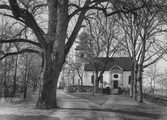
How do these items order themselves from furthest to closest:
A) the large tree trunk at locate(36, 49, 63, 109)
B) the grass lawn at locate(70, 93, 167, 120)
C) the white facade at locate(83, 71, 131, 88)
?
1. the white facade at locate(83, 71, 131, 88)
2. the large tree trunk at locate(36, 49, 63, 109)
3. the grass lawn at locate(70, 93, 167, 120)

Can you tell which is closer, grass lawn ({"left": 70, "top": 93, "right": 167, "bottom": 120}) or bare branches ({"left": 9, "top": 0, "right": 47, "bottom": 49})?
bare branches ({"left": 9, "top": 0, "right": 47, "bottom": 49})

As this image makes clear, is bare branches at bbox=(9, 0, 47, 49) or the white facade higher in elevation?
bare branches at bbox=(9, 0, 47, 49)

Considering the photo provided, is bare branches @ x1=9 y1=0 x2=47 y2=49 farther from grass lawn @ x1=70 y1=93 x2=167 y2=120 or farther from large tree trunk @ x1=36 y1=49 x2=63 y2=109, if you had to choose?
grass lawn @ x1=70 y1=93 x2=167 y2=120

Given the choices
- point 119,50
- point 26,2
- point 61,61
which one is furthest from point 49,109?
point 119,50

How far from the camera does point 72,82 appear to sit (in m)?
66.4

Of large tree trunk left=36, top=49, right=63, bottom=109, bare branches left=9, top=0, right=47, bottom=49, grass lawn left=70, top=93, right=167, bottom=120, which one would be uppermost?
bare branches left=9, top=0, right=47, bottom=49

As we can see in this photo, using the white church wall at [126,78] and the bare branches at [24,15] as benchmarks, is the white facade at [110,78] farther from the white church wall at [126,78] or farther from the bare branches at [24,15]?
the bare branches at [24,15]

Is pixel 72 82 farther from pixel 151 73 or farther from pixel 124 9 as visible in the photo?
pixel 124 9

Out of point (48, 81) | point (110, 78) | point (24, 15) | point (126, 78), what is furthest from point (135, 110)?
point (126, 78)

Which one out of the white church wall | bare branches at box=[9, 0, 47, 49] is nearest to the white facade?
the white church wall

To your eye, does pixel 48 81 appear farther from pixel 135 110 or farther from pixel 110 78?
pixel 110 78

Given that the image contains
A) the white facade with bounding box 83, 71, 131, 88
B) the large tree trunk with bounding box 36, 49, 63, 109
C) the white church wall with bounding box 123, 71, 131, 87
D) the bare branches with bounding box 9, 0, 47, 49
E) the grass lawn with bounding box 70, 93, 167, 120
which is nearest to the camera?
the bare branches with bounding box 9, 0, 47, 49

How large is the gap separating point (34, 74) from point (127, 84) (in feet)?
98.5

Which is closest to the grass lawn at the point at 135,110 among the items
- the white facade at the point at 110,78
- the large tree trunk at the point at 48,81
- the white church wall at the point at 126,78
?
the large tree trunk at the point at 48,81
